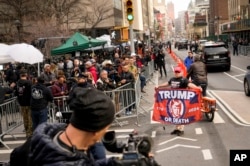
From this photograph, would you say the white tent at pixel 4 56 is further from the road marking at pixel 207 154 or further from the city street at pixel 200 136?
the road marking at pixel 207 154

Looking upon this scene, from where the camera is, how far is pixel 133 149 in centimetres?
231

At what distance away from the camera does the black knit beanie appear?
212 cm

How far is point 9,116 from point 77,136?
31.4 ft

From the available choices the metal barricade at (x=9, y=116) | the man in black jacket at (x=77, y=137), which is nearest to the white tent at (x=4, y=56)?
the metal barricade at (x=9, y=116)

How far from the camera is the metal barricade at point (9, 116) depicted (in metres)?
10.9

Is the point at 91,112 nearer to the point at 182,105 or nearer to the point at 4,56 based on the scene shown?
the point at 182,105

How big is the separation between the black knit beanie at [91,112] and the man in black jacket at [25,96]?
883cm

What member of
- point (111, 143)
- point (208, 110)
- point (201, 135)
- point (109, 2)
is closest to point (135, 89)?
point (208, 110)

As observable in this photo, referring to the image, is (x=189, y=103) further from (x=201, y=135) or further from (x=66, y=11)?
(x=66, y=11)

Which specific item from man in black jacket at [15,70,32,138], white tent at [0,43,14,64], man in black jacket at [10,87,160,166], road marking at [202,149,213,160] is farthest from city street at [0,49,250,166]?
man in black jacket at [10,87,160,166]

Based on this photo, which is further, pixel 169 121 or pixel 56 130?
pixel 169 121

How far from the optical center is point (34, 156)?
215 centimetres

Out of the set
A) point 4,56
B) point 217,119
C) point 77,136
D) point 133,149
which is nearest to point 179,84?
point 217,119

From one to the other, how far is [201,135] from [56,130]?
8016 mm
